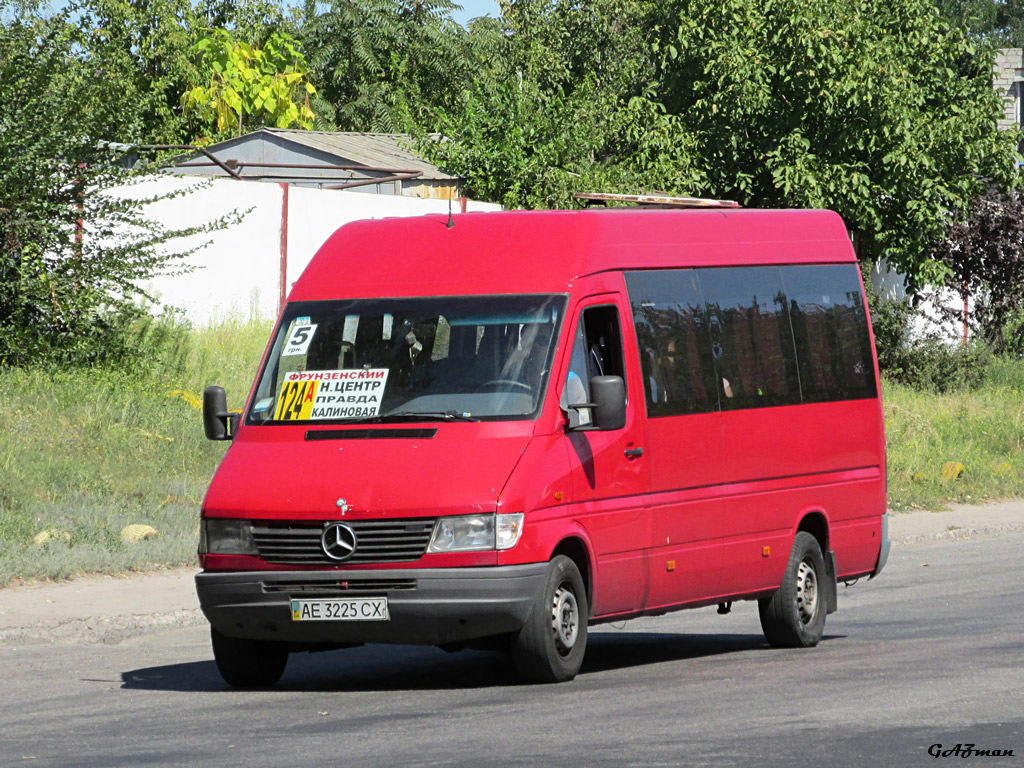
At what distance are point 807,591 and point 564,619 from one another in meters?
2.88

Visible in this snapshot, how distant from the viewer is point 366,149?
1427 inches

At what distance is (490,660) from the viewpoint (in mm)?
10625

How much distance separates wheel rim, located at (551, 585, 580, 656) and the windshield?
96 cm

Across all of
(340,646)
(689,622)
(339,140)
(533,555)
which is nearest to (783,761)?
(533,555)

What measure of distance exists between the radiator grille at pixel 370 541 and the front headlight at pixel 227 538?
8.3 inches

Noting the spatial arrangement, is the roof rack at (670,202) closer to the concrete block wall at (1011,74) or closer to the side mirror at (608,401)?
the side mirror at (608,401)

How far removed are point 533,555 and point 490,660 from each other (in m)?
1.99

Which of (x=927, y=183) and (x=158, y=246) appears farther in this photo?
(x=927, y=183)

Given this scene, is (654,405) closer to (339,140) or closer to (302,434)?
(302,434)

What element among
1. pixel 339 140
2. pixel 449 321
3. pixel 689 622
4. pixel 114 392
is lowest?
pixel 689 622

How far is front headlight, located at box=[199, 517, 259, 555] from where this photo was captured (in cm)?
905

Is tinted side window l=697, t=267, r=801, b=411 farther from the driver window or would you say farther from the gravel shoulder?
the gravel shoulder

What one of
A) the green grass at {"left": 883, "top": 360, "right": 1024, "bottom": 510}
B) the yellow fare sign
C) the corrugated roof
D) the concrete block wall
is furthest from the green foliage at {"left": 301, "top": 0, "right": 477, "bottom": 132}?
the yellow fare sign

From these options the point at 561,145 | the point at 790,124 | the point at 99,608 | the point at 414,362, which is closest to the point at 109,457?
the point at 99,608
